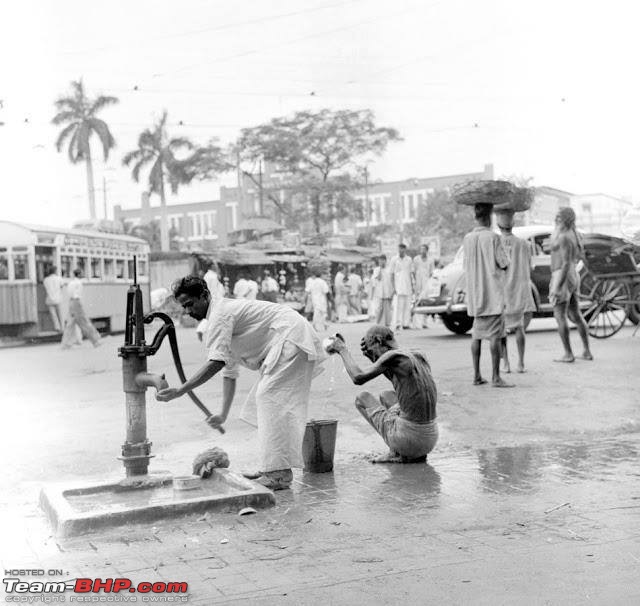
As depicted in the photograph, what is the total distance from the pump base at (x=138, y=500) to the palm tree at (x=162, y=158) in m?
42.5

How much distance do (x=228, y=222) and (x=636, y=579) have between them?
71.9m

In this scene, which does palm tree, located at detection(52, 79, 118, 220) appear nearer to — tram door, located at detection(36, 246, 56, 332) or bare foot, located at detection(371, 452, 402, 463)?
tram door, located at detection(36, 246, 56, 332)

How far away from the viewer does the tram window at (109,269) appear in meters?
24.4

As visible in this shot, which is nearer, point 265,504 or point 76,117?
point 265,504

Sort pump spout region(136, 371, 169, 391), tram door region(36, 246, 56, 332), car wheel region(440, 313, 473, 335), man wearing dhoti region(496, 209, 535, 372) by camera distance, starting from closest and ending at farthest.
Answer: pump spout region(136, 371, 169, 391) → man wearing dhoti region(496, 209, 535, 372) → car wheel region(440, 313, 473, 335) → tram door region(36, 246, 56, 332)

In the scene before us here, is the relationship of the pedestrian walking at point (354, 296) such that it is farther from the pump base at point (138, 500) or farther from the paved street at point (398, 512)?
the pump base at point (138, 500)

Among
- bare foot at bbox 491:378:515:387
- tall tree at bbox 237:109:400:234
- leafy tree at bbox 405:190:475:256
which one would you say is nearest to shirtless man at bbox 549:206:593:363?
bare foot at bbox 491:378:515:387

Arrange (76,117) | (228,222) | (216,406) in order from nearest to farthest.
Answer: (216,406) → (76,117) → (228,222)

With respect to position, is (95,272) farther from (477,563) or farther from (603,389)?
(477,563)

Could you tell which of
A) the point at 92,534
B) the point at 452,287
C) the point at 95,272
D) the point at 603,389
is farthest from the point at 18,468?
the point at 95,272

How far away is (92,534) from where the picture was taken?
4477mm

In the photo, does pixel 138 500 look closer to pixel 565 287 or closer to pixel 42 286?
pixel 565 287

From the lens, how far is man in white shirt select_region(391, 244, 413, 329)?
18.3m

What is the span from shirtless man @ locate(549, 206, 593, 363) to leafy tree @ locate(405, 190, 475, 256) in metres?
45.0
